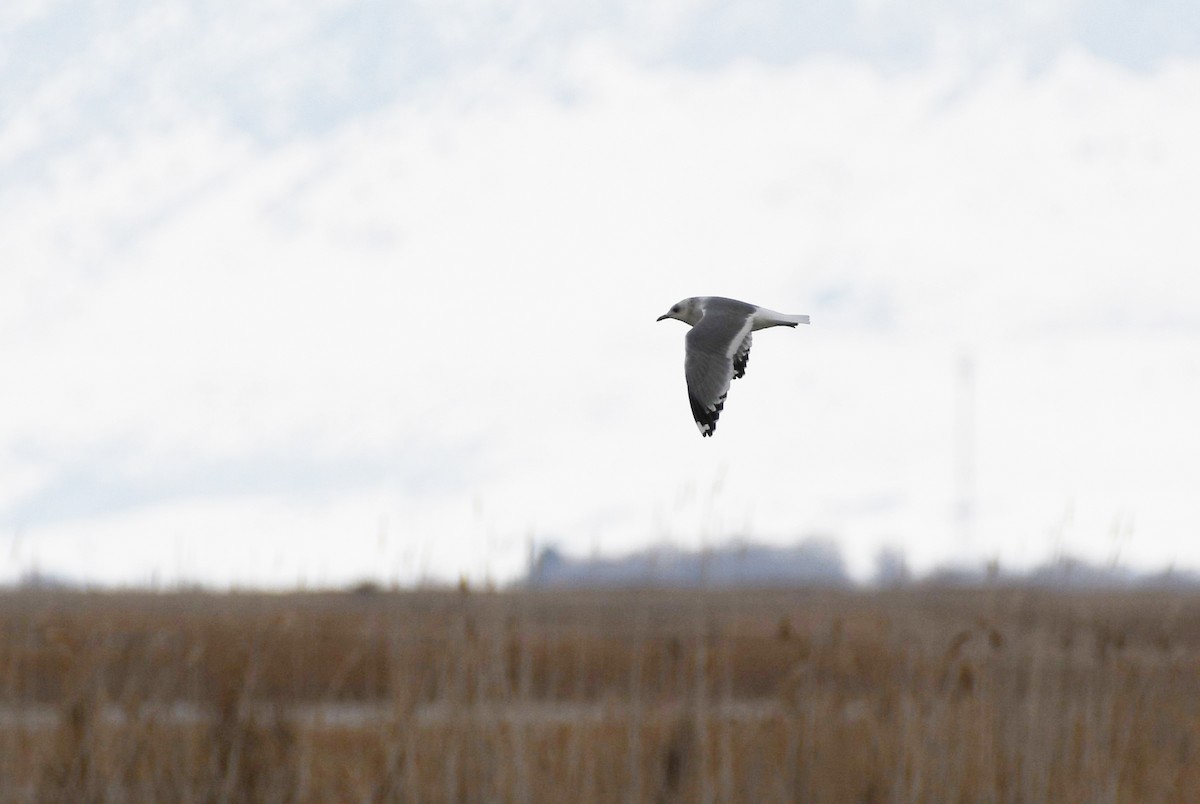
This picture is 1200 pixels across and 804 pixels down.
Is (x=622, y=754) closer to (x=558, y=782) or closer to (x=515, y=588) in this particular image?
(x=558, y=782)

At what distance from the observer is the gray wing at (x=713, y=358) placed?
296 centimetres

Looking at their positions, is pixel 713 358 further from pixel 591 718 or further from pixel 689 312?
pixel 591 718

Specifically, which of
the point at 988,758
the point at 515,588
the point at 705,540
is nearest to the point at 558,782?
the point at 515,588

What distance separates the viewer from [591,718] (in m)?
4.70

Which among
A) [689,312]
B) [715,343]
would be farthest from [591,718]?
[715,343]

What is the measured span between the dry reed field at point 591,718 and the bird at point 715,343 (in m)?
0.95

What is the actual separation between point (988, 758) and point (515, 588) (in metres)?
1.66

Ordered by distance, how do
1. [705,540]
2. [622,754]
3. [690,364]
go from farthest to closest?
1. [622,754]
2. [705,540]
3. [690,364]

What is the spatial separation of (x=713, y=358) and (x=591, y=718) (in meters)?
1.85

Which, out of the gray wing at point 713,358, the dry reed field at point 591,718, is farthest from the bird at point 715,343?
the dry reed field at point 591,718

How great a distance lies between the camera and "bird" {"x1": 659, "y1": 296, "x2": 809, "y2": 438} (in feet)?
9.77

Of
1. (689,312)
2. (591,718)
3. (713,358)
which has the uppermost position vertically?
Answer: (689,312)

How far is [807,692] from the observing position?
4566 mm

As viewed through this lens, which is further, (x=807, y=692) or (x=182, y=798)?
(x=807, y=692)
